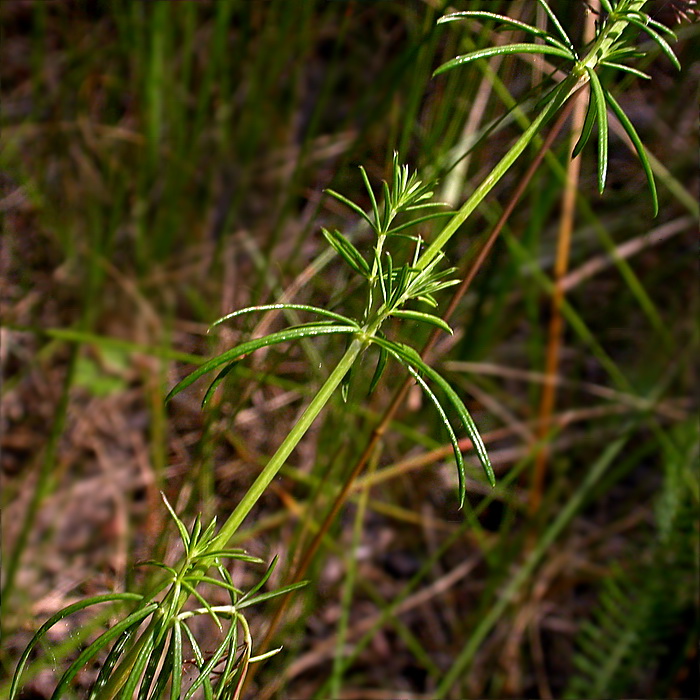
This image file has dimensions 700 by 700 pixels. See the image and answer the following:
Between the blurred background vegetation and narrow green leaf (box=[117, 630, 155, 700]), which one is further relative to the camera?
the blurred background vegetation

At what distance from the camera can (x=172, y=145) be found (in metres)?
1.93

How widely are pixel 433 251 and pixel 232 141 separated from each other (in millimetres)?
1721

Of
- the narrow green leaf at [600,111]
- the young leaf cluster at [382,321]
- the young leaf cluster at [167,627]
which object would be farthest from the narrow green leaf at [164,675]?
the narrow green leaf at [600,111]

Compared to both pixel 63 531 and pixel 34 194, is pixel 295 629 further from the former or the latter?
pixel 34 194

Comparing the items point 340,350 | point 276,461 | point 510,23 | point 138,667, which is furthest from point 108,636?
point 340,350

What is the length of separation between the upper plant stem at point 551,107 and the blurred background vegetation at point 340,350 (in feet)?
1.98

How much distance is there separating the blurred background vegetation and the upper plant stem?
1.98 ft

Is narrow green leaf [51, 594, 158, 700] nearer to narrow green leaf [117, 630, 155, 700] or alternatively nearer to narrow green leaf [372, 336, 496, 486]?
narrow green leaf [117, 630, 155, 700]

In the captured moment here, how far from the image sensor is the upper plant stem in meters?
0.54

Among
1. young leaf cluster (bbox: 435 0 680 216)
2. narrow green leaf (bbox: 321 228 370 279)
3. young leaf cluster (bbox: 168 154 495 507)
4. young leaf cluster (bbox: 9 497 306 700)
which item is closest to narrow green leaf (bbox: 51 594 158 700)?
young leaf cluster (bbox: 9 497 306 700)

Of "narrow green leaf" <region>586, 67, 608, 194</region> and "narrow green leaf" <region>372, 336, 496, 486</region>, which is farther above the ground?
"narrow green leaf" <region>586, 67, 608, 194</region>

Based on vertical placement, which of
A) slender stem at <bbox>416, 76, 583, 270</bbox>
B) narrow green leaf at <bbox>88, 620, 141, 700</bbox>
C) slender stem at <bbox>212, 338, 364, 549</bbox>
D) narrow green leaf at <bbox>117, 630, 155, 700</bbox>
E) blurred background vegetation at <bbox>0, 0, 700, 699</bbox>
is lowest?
blurred background vegetation at <bbox>0, 0, 700, 699</bbox>

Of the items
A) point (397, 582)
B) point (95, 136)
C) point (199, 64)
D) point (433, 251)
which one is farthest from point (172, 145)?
point (433, 251)

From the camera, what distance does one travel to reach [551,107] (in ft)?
1.81
